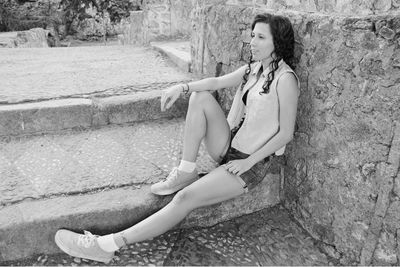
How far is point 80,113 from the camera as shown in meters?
2.99

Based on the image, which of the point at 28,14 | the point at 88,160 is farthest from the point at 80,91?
the point at 28,14

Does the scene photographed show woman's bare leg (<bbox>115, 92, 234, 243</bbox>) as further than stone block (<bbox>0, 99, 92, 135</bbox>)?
No

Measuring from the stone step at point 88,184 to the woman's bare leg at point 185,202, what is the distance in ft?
0.56

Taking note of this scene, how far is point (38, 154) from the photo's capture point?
2.63m

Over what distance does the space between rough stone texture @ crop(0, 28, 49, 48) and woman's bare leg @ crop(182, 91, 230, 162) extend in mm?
6884

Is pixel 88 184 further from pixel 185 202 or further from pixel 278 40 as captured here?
pixel 278 40

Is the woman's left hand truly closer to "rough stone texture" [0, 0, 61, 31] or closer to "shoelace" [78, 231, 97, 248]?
"shoelace" [78, 231, 97, 248]

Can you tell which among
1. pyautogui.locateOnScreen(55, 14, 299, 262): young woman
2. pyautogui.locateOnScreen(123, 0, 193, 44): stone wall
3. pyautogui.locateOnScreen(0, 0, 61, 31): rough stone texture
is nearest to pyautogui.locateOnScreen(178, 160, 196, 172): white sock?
pyautogui.locateOnScreen(55, 14, 299, 262): young woman

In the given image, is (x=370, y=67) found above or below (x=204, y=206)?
above

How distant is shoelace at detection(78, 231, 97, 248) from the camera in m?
1.96

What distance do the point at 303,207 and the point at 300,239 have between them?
0.62 feet

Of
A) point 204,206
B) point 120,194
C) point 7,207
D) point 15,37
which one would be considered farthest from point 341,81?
point 15,37

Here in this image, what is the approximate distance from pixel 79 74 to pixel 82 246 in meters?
2.37

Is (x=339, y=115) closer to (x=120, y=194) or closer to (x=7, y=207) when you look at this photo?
(x=120, y=194)
